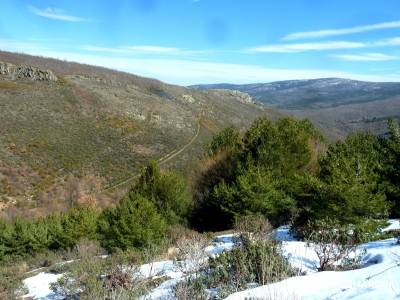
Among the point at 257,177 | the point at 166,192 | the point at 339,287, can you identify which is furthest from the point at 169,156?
the point at 339,287

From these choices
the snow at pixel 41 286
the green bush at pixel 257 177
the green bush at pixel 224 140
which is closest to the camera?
the snow at pixel 41 286

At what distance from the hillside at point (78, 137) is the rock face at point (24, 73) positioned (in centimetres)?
19

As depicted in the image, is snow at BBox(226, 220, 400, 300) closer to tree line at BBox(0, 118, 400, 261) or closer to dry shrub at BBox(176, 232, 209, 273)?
dry shrub at BBox(176, 232, 209, 273)

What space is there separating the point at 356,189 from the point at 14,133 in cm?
5351

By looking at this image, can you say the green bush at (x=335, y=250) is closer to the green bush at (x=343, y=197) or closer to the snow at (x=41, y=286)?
the green bush at (x=343, y=197)

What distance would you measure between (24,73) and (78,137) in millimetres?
35497

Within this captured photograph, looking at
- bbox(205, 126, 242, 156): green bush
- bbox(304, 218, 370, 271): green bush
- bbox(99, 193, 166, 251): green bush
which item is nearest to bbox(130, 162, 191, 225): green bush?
bbox(99, 193, 166, 251): green bush

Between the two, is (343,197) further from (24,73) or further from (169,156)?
(24,73)

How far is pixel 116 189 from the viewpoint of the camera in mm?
54312

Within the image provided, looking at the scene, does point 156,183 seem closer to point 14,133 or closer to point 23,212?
point 23,212

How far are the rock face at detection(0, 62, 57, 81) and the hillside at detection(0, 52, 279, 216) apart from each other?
19 centimetres

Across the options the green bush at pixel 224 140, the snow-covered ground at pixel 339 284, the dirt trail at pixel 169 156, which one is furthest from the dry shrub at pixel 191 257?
the dirt trail at pixel 169 156

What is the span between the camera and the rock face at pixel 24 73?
297 ft

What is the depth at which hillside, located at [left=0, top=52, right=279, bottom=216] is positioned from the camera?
168ft
